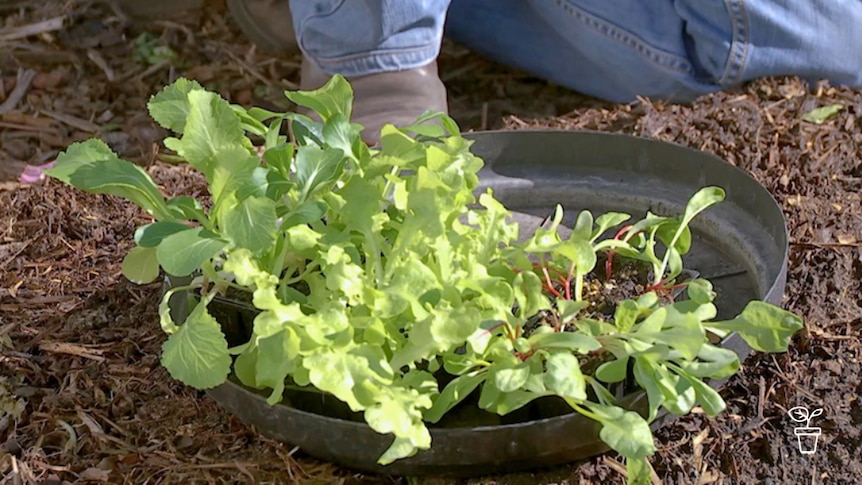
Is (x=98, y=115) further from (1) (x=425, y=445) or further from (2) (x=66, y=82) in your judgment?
(1) (x=425, y=445)

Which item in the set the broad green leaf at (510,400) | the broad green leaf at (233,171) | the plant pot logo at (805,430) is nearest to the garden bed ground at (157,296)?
the plant pot logo at (805,430)

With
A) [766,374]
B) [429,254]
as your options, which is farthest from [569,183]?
[429,254]

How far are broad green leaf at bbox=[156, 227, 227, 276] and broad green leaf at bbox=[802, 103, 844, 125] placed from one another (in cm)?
138

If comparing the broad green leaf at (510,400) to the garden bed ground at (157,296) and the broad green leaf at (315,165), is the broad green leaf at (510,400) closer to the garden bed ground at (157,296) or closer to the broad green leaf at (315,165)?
A: the garden bed ground at (157,296)

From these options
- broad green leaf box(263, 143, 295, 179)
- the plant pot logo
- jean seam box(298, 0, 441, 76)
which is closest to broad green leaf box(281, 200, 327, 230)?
broad green leaf box(263, 143, 295, 179)

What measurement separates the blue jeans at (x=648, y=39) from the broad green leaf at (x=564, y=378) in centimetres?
112

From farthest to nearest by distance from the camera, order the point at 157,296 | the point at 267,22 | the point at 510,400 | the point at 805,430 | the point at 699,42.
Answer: the point at 267,22 < the point at 699,42 < the point at 157,296 < the point at 805,430 < the point at 510,400

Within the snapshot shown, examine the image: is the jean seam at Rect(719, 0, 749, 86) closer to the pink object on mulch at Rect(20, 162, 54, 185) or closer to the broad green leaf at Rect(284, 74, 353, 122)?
the broad green leaf at Rect(284, 74, 353, 122)

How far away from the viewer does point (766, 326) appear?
3.71 ft

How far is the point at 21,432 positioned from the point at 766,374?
1079 millimetres

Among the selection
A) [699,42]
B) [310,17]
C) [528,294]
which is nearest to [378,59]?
[310,17]

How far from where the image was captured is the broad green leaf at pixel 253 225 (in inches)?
41.4

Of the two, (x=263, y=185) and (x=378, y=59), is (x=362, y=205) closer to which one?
(x=263, y=185)

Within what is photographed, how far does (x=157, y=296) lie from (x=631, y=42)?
46.4 inches
